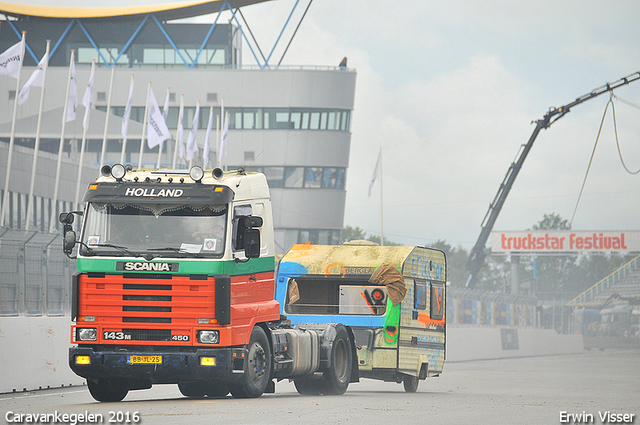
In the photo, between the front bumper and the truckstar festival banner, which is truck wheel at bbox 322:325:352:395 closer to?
the front bumper

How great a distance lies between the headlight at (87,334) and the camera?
13391 millimetres

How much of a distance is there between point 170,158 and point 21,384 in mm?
44144

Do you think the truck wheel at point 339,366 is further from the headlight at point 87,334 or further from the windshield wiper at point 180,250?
the headlight at point 87,334

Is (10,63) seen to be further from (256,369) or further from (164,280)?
(164,280)

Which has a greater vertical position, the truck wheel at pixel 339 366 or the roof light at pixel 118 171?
the roof light at pixel 118 171

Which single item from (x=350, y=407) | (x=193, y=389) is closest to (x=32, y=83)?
(x=193, y=389)

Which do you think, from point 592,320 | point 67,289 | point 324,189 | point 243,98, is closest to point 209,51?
point 243,98

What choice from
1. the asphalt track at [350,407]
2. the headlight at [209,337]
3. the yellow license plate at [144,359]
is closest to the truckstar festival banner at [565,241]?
the asphalt track at [350,407]

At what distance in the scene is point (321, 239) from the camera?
70.7 meters

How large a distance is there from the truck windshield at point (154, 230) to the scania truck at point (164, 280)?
0.04ft

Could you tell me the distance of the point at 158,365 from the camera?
1322 cm

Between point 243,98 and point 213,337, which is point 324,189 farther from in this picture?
point 213,337

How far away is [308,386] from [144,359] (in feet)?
15.0

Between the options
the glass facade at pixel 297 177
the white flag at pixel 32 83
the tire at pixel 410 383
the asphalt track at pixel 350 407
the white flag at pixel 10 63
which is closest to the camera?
the asphalt track at pixel 350 407
